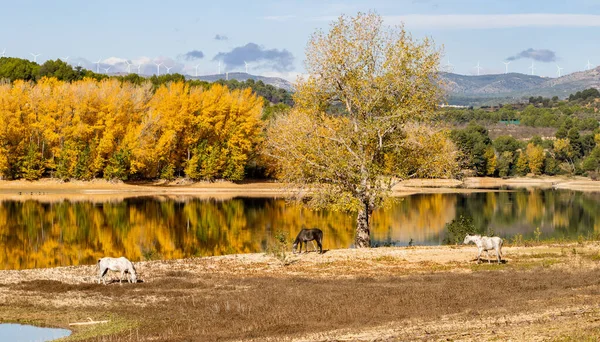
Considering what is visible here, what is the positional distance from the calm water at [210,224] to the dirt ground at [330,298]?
6.85 m

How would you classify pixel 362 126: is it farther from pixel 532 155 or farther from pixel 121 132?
pixel 532 155

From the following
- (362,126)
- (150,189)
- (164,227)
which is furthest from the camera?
(150,189)

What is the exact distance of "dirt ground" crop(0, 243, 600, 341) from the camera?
1794 cm

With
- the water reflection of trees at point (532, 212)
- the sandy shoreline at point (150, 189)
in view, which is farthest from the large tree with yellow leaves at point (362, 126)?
the sandy shoreline at point (150, 189)

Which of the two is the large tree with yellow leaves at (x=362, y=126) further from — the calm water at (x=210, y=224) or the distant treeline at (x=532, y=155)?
the distant treeline at (x=532, y=155)

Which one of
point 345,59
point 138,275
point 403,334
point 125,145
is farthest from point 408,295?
point 125,145

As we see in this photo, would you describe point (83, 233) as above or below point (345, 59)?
below

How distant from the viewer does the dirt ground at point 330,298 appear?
17.9 m

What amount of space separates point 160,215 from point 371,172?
2983 centimetres

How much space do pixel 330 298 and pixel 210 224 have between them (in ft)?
113

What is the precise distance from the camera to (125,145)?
308 feet

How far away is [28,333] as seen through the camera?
20.7m

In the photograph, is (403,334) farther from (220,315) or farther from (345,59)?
(345,59)

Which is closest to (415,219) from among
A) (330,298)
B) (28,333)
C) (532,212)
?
(532,212)
